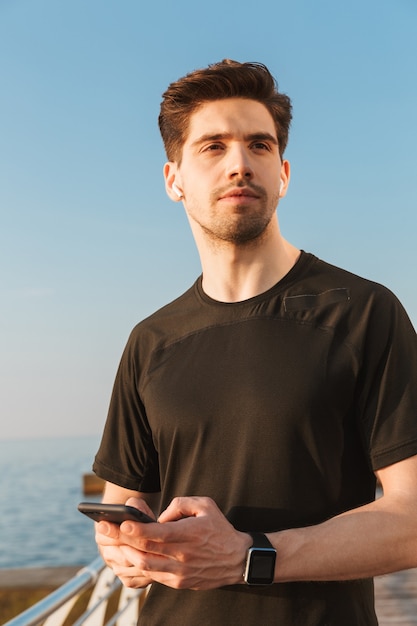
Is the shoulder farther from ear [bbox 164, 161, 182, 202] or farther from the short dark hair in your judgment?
the short dark hair

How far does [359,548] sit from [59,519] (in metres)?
64.7

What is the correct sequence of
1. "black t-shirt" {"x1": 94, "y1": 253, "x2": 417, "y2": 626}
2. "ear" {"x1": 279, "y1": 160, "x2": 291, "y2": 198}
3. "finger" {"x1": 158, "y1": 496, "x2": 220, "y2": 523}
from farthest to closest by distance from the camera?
"ear" {"x1": 279, "y1": 160, "x2": 291, "y2": 198} < "black t-shirt" {"x1": 94, "y1": 253, "x2": 417, "y2": 626} < "finger" {"x1": 158, "y1": 496, "x2": 220, "y2": 523}

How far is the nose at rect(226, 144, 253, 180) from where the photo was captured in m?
2.23

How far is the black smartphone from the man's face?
911 millimetres

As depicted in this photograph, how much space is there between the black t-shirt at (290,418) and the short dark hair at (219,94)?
1.70 ft

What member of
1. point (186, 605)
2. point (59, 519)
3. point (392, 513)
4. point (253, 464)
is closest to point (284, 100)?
point (253, 464)

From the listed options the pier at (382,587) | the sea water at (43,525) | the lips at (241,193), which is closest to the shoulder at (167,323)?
the lips at (241,193)

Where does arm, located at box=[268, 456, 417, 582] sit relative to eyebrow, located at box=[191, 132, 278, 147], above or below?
below

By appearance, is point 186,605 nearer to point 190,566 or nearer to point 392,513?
point 190,566

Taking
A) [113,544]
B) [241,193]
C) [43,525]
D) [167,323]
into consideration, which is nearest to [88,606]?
[167,323]

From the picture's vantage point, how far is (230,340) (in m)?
2.22

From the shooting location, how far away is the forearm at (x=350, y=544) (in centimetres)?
182

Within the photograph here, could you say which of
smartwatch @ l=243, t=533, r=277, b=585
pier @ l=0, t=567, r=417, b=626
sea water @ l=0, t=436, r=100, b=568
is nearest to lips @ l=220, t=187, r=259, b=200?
smartwatch @ l=243, t=533, r=277, b=585

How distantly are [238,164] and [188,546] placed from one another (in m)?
1.05
